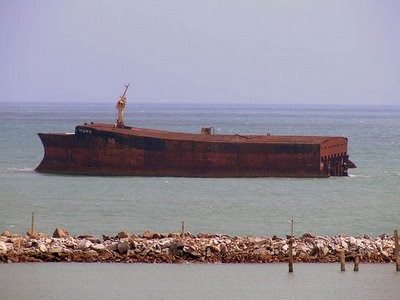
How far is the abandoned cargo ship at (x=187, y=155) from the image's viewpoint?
87.3m

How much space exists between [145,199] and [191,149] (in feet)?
50.2

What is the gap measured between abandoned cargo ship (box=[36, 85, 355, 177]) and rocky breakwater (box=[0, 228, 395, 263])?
132ft

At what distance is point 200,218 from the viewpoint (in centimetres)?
6353

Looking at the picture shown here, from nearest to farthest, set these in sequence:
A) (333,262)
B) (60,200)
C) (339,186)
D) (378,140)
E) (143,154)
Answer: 1. (333,262)
2. (60,200)
3. (339,186)
4. (143,154)
5. (378,140)

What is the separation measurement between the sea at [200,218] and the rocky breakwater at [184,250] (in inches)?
13.4

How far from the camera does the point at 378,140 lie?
154 metres

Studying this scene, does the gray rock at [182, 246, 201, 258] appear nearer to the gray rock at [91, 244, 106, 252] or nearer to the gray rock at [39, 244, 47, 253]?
the gray rock at [91, 244, 106, 252]

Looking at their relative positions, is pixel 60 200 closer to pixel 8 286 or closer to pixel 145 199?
pixel 145 199

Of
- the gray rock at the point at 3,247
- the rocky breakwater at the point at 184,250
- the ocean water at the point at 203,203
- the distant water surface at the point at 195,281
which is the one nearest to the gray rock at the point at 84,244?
the rocky breakwater at the point at 184,250

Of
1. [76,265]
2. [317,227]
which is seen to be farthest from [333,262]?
[317,227]

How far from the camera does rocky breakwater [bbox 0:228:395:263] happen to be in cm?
4466

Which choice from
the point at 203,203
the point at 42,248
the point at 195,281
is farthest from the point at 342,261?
the point at 203,203

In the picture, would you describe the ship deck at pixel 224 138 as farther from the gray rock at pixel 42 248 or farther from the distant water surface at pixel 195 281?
the gray rock at pixel 42 248

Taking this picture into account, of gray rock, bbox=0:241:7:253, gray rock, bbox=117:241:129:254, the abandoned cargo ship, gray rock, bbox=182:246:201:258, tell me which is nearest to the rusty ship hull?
the abandoned cargo ship
